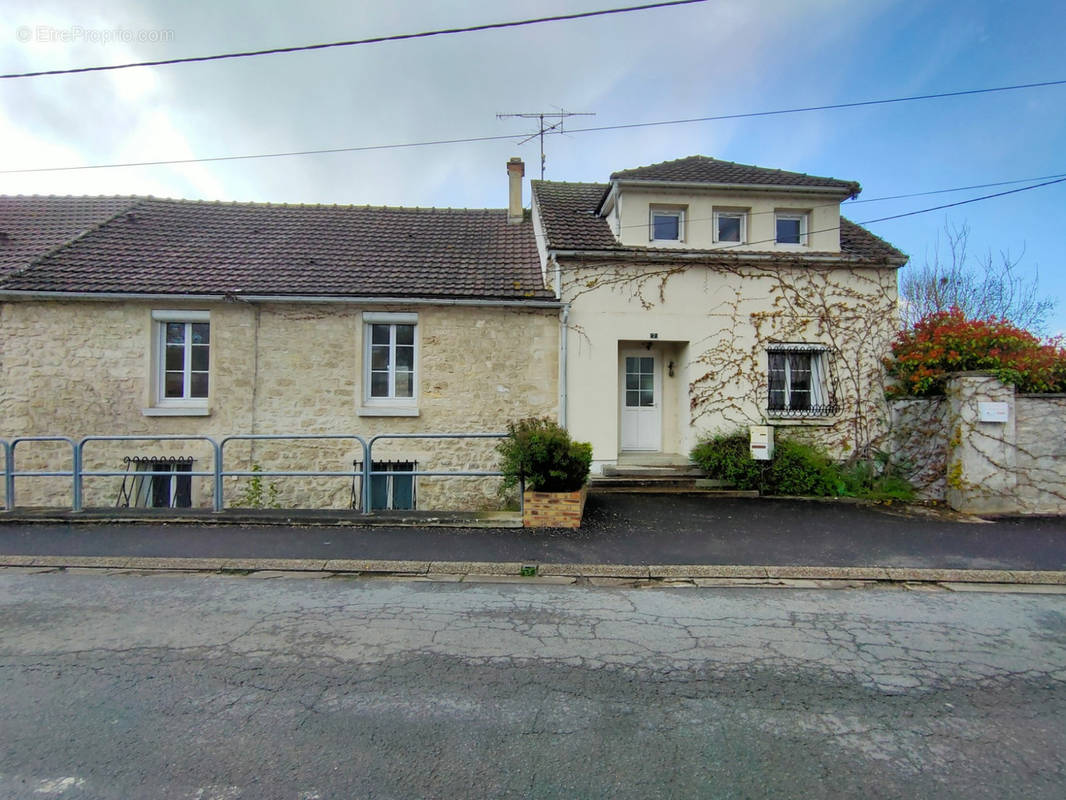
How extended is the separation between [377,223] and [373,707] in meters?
12.4

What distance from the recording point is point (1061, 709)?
3.30 meters

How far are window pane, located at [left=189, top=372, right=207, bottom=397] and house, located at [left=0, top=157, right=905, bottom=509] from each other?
27 mm

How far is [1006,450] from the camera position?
8.79 meters

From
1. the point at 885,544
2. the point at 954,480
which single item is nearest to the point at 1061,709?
the point at 885,544

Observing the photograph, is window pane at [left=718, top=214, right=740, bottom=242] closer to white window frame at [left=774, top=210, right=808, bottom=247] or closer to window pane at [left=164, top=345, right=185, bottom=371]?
white window frame at [left=774, top=210, right=808, bottom=247]

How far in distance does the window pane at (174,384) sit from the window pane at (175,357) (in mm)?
132

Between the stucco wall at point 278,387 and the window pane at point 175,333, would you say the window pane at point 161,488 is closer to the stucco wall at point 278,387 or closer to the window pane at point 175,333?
the stucco wall at point 278,387

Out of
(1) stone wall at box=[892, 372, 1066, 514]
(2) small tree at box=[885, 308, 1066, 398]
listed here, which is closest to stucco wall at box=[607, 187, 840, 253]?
(2) small tree at box=[885, 308, 1066, 398]

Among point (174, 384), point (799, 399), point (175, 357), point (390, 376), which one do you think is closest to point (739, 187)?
point (799, 399)

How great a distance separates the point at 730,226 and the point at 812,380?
361 centimetres

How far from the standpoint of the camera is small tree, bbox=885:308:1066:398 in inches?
356

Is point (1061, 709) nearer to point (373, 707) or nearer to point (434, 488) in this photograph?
point (373, 707)

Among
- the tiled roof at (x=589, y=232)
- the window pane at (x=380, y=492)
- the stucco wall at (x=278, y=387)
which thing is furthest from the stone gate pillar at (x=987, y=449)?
the window pane at (x=380, y=492)

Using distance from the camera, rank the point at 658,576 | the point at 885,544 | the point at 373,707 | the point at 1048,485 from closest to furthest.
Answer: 1. the point at 373,707
2. the point at 658,576
3. the point at 885,544
4. the point at 1048,485
